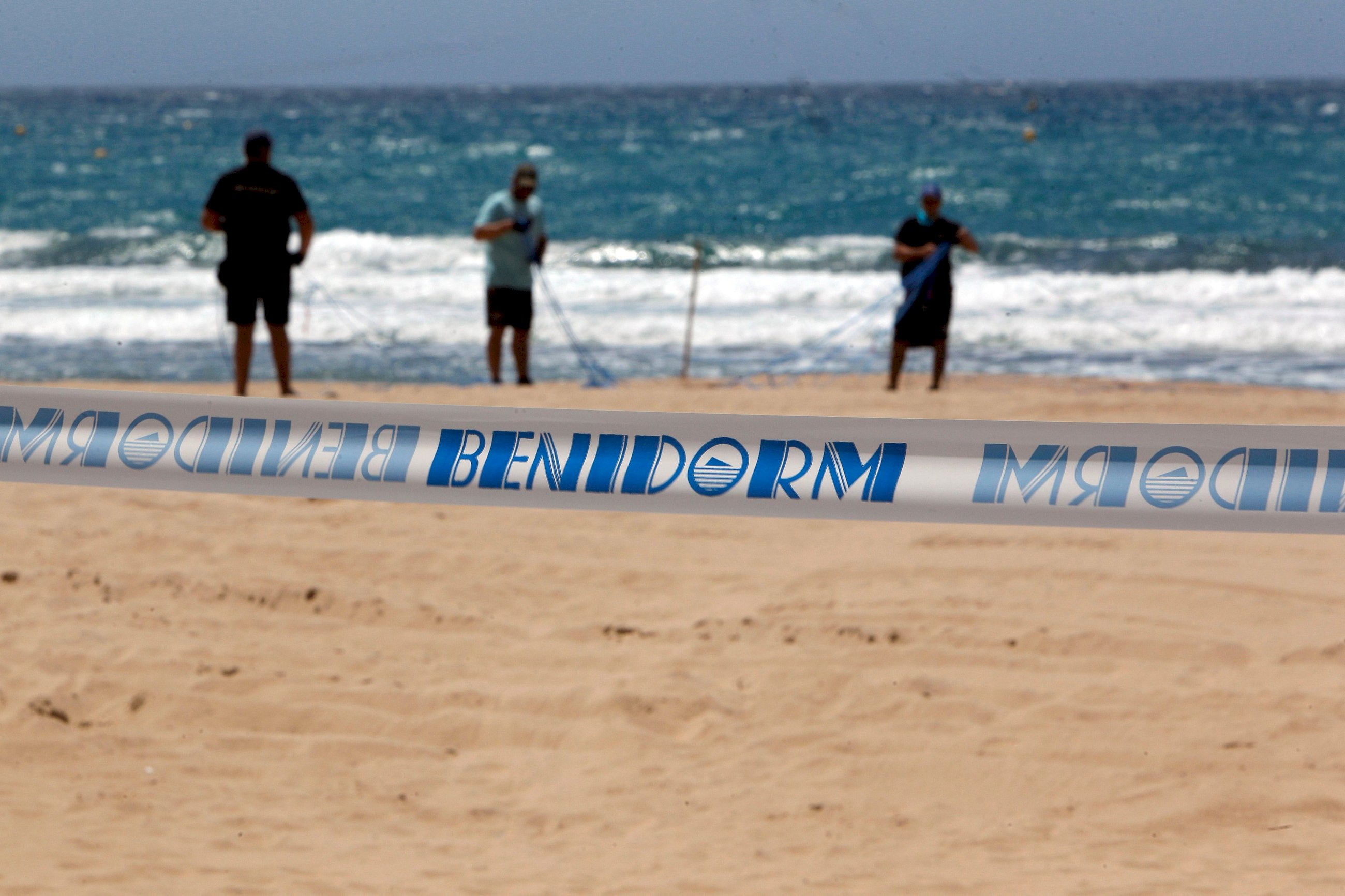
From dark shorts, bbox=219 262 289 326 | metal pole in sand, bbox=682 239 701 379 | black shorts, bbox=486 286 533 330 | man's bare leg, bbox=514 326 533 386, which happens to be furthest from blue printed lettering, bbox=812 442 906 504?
metal pole in sand, bbox=682 239 701 379

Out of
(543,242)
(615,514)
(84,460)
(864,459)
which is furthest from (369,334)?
(864,459)

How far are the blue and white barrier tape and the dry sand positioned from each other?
0.81 meters

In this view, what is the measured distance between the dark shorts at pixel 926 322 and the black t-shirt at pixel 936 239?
85 millimetres

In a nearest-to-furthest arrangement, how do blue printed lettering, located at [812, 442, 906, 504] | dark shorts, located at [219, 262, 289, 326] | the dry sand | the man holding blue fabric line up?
the dry sand
blue printed lettering, located at [812, 442, 906, 504]
dark shorts, located at [219, 262, 289, 326]
the man holding blue fabric

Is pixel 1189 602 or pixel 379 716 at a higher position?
pixel 1189 602

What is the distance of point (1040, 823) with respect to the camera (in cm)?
366

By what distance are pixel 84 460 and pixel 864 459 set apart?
2.40 metres

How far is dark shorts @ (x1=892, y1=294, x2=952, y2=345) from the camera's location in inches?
366

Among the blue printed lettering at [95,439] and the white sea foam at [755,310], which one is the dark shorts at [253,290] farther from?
the blue printed lettering at [95,439]

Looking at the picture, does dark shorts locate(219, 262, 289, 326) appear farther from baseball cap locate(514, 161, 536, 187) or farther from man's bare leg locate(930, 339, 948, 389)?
man's bare leg locate(930, 339, 948, 389)

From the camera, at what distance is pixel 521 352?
9.64 metres

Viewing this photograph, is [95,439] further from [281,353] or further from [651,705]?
[281,353]

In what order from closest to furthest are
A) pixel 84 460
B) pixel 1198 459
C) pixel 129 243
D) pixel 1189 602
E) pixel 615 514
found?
pixel 1198 459 → pixel 84 460 → pixel 1189 602 → pixel 615 514 → pixel 129 243

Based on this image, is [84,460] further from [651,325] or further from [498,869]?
[651,325]
